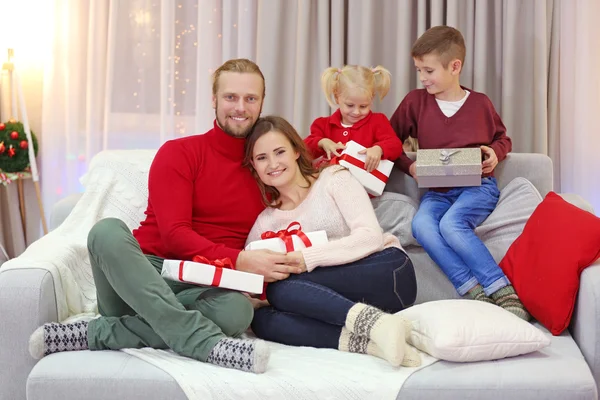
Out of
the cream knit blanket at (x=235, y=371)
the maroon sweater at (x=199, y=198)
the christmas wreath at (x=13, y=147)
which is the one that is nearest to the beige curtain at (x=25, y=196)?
the christmas wreath at (x=13, y=147)

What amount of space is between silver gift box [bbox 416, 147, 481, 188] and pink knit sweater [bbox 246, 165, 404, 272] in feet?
0.85

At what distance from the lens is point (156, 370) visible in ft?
6.00

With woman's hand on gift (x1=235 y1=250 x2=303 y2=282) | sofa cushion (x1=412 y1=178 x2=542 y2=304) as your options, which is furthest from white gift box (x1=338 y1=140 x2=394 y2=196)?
woman's hand on gift (x1=235 y1=250 x2=303 y2=282)

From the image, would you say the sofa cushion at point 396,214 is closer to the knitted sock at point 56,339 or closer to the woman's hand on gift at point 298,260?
the woman's hand on gift at point 298,260

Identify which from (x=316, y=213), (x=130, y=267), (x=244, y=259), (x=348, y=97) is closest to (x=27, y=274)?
(x=130, y=267)

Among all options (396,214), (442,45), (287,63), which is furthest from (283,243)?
(287,63)

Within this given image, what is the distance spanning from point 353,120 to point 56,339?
1307 mm

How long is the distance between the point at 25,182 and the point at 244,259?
6.20 feet

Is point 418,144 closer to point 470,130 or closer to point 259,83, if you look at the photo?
point 470,130

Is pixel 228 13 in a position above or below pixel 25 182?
above

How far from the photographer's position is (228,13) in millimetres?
3283

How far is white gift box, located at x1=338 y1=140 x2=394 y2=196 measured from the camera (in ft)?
8.24

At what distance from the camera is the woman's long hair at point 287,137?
2.38 m

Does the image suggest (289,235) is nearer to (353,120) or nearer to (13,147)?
(353,120)
